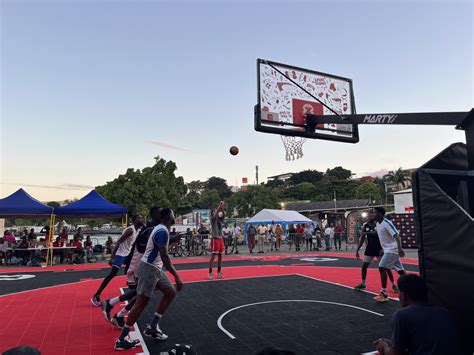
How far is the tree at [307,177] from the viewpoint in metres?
96.6

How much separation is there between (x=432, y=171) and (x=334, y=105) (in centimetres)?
584

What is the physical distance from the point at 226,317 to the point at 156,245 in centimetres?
230

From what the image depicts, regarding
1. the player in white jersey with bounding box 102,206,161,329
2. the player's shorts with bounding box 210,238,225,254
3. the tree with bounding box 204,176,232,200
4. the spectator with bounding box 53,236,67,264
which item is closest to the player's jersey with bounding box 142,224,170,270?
the player in white jersey with bounding box 102,206,161,329

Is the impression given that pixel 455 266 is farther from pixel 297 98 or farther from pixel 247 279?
pixel 247 279

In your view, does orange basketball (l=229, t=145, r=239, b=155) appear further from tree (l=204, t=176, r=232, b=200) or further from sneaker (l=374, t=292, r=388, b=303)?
tree (l=204, t=176, r=232, b=200)

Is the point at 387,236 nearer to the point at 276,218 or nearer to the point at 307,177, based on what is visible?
the point at 276,218

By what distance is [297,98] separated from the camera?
936 cm

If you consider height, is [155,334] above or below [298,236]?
below

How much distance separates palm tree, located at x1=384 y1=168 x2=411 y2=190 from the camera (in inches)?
2889

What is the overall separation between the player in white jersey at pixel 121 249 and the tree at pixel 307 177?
91002 millimetres

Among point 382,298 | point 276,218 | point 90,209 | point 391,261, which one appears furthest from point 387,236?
point 276,218

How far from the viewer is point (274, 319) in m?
6.46

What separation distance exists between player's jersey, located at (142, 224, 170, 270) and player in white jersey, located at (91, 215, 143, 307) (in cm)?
212

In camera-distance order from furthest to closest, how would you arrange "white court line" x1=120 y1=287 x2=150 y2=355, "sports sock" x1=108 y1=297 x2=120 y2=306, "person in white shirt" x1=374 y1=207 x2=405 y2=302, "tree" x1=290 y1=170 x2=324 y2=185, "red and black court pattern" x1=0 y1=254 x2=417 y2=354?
"tree" x1=290 y1=170 x2=324 y2=185, "person in white shirt" x1=374 y1=207 x2=405 y2=302, "sports sock" x1=108 y1=297 x2=120 y2=306, "red and black court pattern" x1=0 y1=254 x2=417 y2=354, "white court line" x1=120 y1=287 x2=150 y2=355
